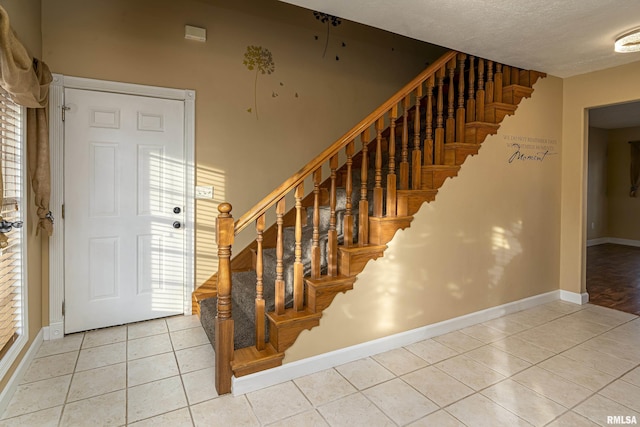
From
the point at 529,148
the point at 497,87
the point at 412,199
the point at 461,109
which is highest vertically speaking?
the point at 497,87

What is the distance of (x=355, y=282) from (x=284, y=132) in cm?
180

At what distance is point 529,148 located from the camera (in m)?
3.39

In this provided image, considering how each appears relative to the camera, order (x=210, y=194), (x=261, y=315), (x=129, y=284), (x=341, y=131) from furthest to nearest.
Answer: (x=341, y=131)
(x=210, y=194)
(x=129, y=284)
(x=261, y=315)

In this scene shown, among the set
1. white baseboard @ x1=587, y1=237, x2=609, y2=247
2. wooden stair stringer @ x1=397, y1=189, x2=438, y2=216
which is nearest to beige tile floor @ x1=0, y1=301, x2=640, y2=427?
wooden stair stringer @ x1=397, y1=189, x2=438, y2=216

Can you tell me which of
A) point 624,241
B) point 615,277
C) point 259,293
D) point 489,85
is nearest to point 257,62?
point 489,85

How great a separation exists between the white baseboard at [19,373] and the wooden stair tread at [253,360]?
4.01ft

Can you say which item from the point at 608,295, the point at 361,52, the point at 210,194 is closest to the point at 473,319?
the point at 608,295

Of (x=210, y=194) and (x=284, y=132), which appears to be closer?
(x=210, y=194)

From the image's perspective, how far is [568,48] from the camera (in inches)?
109

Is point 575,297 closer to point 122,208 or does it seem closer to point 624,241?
point 122,208

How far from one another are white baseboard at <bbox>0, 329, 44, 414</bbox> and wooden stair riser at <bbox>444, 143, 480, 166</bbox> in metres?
3.30

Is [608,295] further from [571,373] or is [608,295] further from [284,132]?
[284,132]

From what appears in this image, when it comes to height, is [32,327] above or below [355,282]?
below

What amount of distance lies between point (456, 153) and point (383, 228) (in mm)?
976
